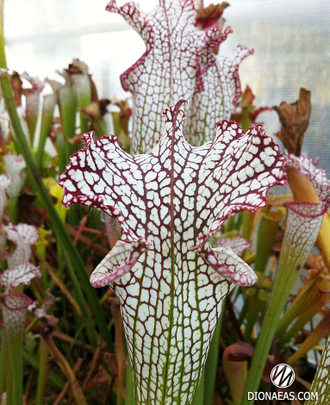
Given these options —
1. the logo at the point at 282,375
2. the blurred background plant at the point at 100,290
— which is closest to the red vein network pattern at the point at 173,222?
the blurred background plant at the point at 100,290

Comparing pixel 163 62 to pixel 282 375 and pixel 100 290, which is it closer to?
pixel 282 375

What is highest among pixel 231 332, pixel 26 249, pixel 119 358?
pixel 26 249

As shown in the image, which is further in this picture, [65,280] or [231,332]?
[65,280]

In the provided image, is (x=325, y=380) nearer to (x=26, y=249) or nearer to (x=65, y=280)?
(x=26, y=249)

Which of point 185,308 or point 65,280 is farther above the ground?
point 185,308

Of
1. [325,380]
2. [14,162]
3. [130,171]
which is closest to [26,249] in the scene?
[14,162]

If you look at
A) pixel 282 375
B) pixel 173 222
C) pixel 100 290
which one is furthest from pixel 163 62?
pixel 100 290

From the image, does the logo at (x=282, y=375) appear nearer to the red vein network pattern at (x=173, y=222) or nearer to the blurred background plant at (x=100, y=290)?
the blurred background plant at (x=100, y=290)
